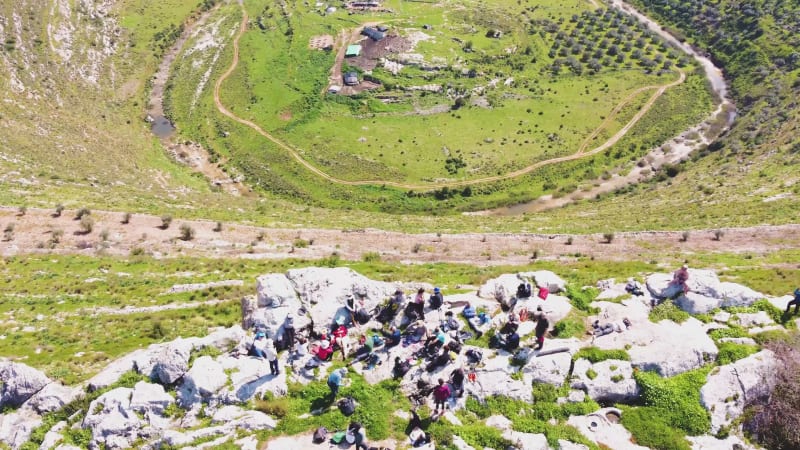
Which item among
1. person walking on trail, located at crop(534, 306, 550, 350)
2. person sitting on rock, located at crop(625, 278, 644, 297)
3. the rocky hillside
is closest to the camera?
the rocky hillside

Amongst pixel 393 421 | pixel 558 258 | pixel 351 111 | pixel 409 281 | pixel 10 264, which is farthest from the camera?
pixel 351 111

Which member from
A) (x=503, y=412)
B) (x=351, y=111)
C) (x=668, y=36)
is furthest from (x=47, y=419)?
(x=668, y=36)

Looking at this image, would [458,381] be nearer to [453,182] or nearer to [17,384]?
[17,384]

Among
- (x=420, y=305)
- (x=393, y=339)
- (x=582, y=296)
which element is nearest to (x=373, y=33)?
(x=582, y=296)

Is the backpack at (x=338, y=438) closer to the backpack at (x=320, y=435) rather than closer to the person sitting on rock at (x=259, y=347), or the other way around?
the backpack at (x=320, y=435)

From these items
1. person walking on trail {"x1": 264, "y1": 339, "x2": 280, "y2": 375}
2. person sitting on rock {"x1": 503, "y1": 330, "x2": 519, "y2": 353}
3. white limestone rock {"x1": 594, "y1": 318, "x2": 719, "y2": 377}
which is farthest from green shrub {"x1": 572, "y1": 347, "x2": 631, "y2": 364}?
person walking on trail {"x1": 264, "y1": 339, "x2": 280, "y2": 375}

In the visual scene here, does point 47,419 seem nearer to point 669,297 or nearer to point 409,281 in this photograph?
point 409,281

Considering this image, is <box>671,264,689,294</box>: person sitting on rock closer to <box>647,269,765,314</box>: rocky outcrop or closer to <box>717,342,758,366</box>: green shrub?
<box>647,269,765,314</box>: rocky outcrop
